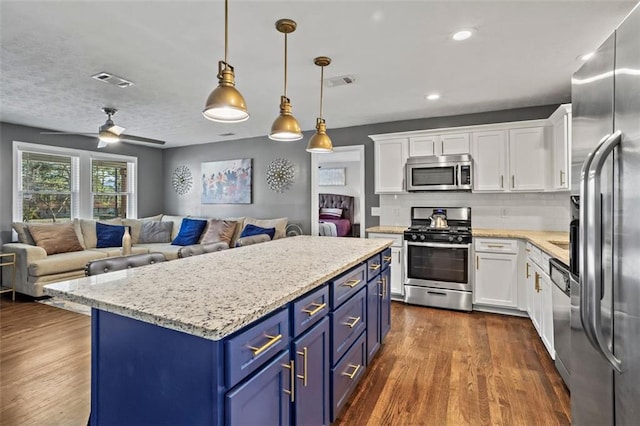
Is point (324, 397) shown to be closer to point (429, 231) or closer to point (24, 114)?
point (429, 231)

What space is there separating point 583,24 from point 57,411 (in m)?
4.19

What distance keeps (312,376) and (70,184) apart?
19.5ft

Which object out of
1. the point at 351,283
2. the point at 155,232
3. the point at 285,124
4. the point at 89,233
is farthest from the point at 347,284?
the point at 155,232

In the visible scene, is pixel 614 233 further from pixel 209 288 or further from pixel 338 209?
pixel 338 209

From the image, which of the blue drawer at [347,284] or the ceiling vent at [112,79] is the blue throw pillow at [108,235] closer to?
the ceiling vent at [112,79]

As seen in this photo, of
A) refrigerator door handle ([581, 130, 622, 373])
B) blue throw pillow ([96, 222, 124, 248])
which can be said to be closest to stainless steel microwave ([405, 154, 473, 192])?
refrigerator door handle ([581, 130, 622, 373])

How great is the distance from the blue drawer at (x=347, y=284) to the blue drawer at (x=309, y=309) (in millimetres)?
90

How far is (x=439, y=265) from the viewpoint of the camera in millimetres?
4008

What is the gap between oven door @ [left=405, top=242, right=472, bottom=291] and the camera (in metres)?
3.89

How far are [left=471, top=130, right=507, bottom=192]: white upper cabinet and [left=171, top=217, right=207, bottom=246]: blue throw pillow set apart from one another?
176 inches

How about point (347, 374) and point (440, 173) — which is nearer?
point (347, 374)

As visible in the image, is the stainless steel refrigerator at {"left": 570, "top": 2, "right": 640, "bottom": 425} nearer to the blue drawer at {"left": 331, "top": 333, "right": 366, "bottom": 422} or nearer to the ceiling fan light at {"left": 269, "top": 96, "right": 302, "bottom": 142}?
the blue drawer at {"left": 331, "top": 333, "right": 366, "bottom": 422}

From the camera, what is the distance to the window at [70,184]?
512 cm

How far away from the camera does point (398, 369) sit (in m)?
2.60
